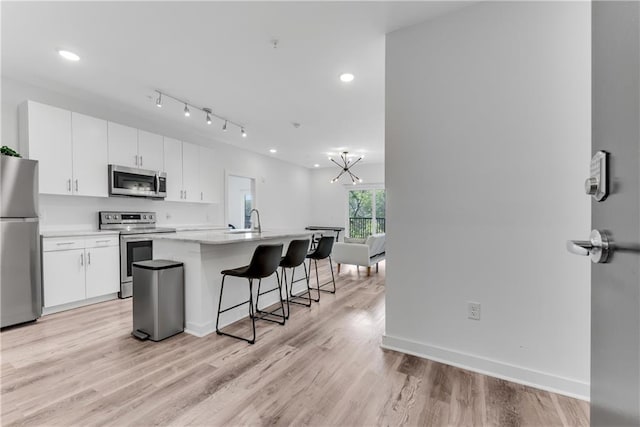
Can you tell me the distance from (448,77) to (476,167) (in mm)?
698

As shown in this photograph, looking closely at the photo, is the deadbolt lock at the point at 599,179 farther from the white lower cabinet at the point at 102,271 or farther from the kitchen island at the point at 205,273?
the white lower cabinet at the point at 102,271

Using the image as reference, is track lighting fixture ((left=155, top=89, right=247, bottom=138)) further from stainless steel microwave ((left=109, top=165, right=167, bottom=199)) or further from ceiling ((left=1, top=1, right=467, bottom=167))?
stainless steel microwave ((left=109, top=165, right=167, bottom=199))

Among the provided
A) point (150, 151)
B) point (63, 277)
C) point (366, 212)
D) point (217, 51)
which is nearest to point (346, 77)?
point (217, 51)

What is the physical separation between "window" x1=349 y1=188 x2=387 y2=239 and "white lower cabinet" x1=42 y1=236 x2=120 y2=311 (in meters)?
6.33

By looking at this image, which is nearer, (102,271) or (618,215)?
(618,215)

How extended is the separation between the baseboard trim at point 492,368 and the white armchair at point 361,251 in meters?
2.81

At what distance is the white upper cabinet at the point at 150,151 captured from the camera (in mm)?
4371

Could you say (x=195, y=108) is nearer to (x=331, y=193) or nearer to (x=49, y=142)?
(x=49, y=142)

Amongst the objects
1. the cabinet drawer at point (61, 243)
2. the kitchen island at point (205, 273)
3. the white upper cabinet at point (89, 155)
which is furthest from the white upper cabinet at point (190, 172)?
the kitchen island at point (205, 273)

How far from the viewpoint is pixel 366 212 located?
29.3 feet

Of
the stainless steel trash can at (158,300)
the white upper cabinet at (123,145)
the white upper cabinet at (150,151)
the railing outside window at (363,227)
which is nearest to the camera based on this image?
the stainless steel trash can at (158,300)

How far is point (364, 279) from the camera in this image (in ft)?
16.7

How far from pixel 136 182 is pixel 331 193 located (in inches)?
228

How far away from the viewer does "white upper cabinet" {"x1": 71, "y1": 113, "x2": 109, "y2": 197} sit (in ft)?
12.0
